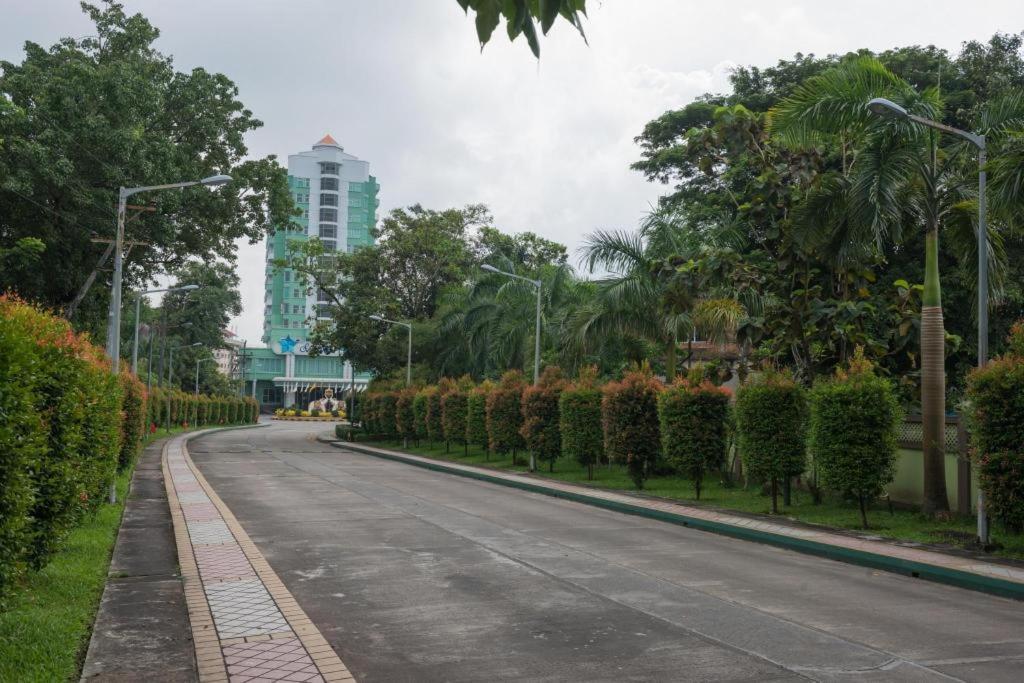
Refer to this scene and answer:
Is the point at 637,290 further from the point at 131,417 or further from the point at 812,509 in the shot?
the point at 131,417

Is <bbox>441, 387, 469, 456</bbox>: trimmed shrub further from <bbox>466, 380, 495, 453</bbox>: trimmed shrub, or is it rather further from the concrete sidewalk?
the concrete sidewalk

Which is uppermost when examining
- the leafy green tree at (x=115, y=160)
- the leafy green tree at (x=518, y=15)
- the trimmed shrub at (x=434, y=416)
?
the leafy green tree at (x=115, y=160)

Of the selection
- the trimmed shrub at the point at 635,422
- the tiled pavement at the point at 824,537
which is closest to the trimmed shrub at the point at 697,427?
the tiled pavement at the point at 824,537

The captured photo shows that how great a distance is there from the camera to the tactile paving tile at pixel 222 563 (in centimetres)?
1048

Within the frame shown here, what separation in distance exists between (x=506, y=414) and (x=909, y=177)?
1809cm

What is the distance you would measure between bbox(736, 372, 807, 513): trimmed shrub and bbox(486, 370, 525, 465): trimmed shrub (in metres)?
13.8

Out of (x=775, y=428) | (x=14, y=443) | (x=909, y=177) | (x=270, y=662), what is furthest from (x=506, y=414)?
(x=14, y=443)

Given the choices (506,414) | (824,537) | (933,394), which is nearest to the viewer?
(824,537)

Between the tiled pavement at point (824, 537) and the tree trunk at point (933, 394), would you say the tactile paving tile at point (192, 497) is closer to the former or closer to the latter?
the tiled pavement at point (824, 537)

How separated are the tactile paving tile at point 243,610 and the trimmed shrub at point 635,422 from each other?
561 inches

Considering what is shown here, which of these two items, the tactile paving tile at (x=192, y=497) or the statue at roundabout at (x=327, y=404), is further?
the statue at roundabout at (x=327, y=404)

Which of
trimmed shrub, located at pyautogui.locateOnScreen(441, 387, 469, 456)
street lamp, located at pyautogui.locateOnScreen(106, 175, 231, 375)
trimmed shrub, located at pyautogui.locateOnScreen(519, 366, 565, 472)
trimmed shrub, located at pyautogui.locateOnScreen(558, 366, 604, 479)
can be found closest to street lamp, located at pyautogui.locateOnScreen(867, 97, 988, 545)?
trimmed shrub, located at pyautogui.locateOnScreen(558, 366, 604, 479)

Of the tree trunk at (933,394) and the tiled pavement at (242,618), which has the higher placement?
the tree trunk at (933,394)

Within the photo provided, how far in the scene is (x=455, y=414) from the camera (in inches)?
1476
